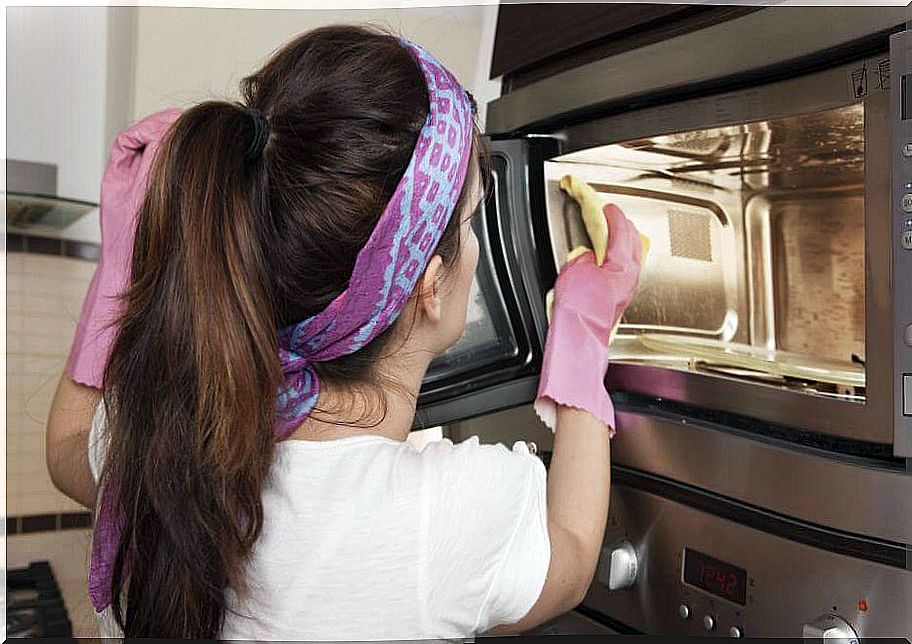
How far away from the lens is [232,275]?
683 millimetres

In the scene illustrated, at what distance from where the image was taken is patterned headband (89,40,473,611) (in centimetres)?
71

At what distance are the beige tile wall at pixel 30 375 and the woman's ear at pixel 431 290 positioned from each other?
0.67 metres

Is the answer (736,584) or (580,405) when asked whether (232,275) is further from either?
(736,584)

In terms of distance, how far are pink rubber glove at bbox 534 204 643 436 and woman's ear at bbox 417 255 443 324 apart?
0.49ft

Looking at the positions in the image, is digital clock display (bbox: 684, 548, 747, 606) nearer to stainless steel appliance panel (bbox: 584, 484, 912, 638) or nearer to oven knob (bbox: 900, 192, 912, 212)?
stainless steel appliance panel (bbox: 584, 484, 912, 638)

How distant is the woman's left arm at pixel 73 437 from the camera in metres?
0.93

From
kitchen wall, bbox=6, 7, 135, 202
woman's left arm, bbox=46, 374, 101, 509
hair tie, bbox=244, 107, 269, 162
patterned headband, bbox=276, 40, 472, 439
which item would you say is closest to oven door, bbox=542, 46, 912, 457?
patterned headband, bbox=276, 40, 472, 439

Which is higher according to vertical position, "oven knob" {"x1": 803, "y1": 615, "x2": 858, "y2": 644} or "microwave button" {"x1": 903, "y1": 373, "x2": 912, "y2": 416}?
"microwave button" {"x1": 903, "y1": 373, "x2": 912, "y2": 416}

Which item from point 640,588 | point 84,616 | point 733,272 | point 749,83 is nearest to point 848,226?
point 733,272

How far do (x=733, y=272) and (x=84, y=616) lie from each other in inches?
33.7

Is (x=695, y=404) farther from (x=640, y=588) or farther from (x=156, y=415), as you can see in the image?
(x=156, y=415)

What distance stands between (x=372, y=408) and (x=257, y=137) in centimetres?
22

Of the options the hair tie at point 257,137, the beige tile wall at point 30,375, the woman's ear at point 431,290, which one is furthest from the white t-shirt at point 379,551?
the beige tile wall at point 30,375

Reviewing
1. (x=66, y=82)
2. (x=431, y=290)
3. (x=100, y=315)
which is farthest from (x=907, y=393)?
(x=66, y=82)
